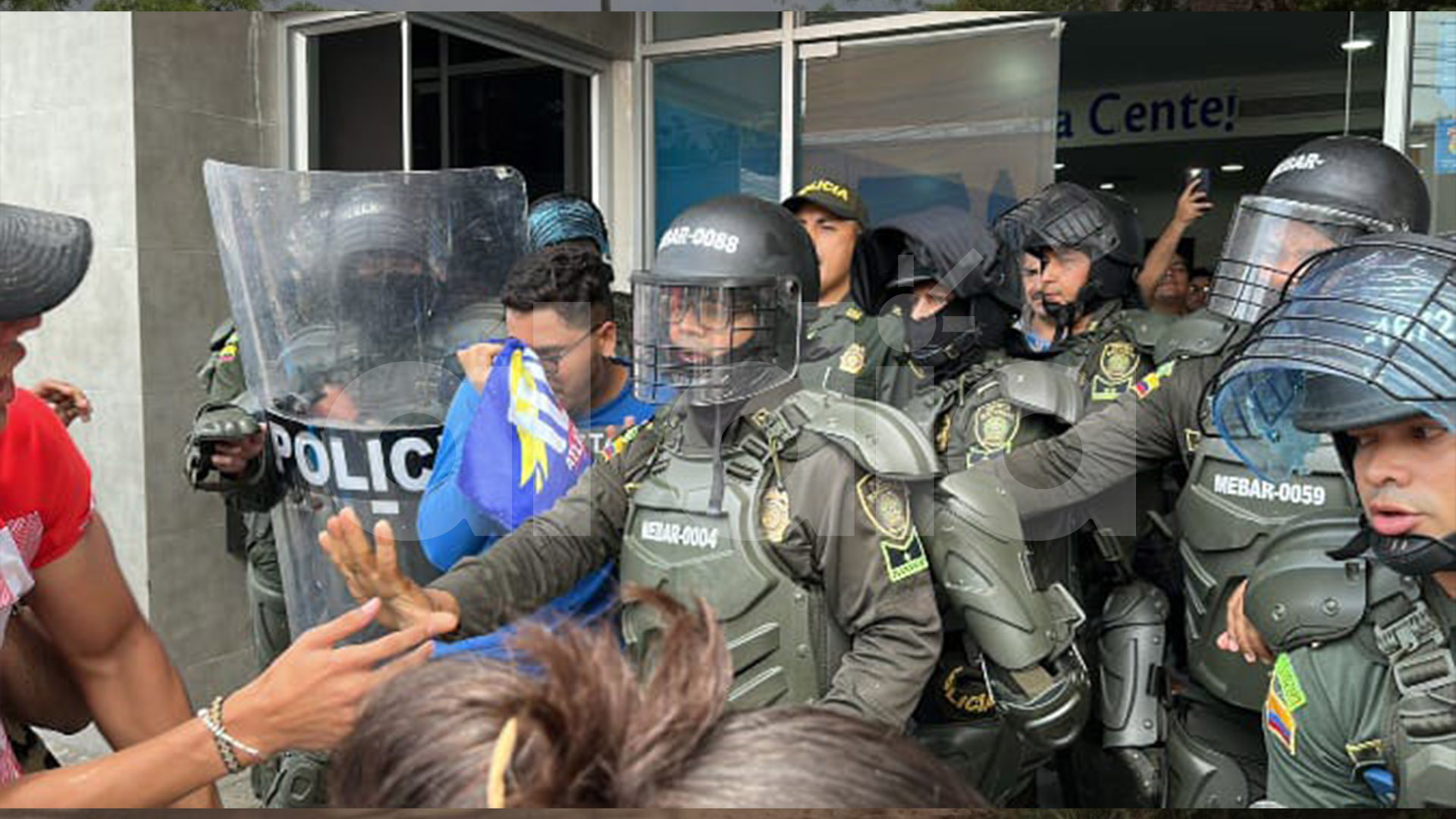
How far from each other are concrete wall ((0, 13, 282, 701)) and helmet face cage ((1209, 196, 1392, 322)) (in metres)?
1.31

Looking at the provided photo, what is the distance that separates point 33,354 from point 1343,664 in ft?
5.38

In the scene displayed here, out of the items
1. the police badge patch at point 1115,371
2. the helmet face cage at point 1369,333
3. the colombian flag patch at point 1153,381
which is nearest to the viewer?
the helmet face cage at point 1369,333

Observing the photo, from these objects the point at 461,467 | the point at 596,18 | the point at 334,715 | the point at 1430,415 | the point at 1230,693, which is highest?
the point at 596,18

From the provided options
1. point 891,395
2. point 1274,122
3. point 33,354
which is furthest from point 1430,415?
point 33,354

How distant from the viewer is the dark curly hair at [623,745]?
54 cm

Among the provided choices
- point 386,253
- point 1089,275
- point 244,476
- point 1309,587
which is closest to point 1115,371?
point 1089,275

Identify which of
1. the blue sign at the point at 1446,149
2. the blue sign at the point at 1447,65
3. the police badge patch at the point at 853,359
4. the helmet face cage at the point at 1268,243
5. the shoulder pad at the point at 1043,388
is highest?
the blue sign at the point at 1447,65

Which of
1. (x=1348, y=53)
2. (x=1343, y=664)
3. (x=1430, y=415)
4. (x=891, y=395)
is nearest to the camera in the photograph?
(x=1430, y=415)

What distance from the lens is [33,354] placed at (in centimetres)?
159

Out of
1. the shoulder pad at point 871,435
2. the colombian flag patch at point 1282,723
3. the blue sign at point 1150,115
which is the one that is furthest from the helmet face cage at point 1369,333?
the blue sign at point 1150,115

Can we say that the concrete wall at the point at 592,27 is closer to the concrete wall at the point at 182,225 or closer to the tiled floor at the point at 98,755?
the concrete wall at the point at 182,225

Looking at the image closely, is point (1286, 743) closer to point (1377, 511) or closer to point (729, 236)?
point (1377, 511)

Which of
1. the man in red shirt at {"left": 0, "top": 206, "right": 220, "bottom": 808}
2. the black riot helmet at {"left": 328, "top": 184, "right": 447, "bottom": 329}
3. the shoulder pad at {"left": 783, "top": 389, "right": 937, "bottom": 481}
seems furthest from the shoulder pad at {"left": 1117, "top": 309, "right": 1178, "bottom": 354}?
the man in red shirt at {"left": 0, "top": 206, "right": 220, "bottom": 808}

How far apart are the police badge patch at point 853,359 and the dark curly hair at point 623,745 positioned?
1.31m
